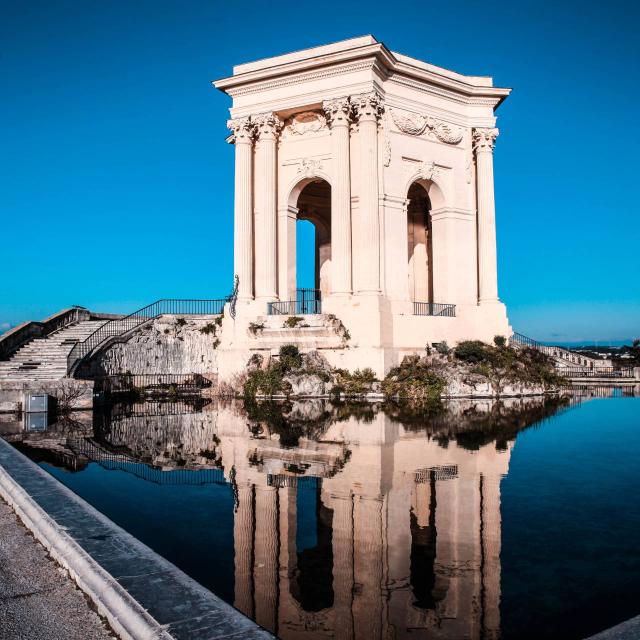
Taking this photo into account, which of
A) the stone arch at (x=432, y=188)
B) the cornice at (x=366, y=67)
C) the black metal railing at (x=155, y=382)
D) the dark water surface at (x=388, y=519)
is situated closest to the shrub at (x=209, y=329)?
the black metal railing at (x=155, y=382)

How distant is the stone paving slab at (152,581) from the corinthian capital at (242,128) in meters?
22.8

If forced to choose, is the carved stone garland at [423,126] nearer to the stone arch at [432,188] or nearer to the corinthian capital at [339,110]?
the stone arch at [432,188]

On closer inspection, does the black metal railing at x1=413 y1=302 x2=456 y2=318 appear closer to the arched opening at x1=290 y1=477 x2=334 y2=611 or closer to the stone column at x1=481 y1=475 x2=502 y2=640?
the stone column at x1=481 y1=475 x2=502 y2=640

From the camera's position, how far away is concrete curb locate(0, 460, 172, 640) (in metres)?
3.09

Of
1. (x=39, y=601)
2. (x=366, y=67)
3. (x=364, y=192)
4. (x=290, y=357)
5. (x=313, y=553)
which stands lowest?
(x=313, y=553)

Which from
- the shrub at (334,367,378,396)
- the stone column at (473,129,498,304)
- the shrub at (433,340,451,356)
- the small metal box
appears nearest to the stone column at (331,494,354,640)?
the small metal box

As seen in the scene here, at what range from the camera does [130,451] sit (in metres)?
10.6

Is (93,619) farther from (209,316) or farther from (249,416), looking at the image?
(209,316)

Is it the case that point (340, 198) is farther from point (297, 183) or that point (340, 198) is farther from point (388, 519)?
point (388, 519)

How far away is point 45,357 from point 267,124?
1320 centimetres

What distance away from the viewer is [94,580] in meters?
3.68

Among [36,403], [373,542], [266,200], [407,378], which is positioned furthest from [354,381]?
[373,542]

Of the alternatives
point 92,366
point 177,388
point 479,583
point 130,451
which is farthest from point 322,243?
point 479,583

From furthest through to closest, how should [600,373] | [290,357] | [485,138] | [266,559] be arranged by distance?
[600,373], [485,138], [290,357], [266,559]
